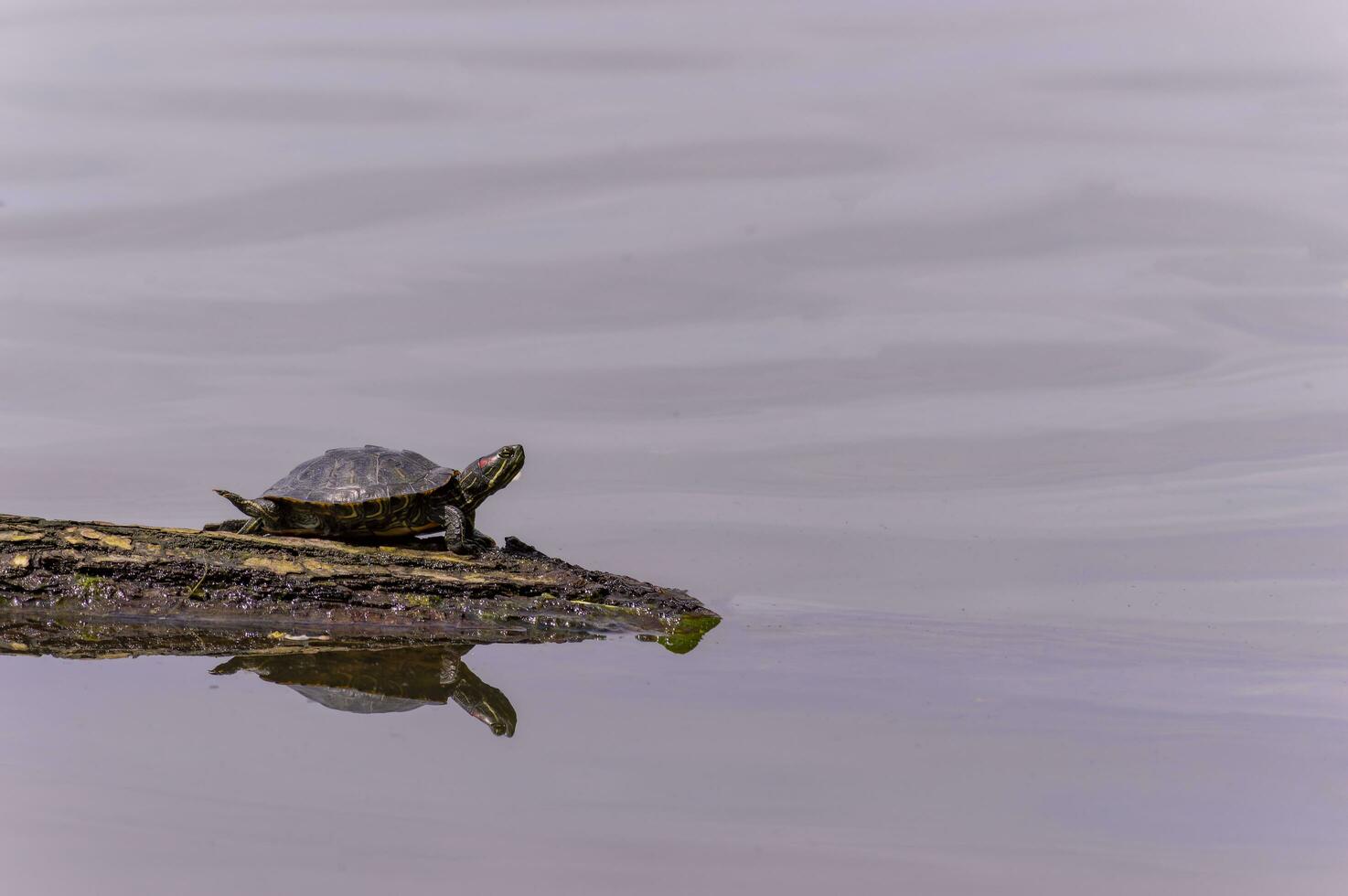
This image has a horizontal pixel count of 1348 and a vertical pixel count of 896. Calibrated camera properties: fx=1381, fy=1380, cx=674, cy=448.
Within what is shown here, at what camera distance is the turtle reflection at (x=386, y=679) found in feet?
22.6

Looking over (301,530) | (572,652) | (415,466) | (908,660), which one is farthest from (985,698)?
(301,530)

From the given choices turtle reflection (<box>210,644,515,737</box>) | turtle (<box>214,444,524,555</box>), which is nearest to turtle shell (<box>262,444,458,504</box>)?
turtle (<box>214,444,524,555</box>)

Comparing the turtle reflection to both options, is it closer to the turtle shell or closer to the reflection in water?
the reflection in water

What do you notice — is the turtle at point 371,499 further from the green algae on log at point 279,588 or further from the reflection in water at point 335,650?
the reflection in water at point 335,650

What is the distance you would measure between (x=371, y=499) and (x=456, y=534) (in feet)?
1.85

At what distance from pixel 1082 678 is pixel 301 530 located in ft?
16.1

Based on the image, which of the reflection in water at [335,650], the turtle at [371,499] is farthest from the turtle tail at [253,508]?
the reflection in water at [335,650]

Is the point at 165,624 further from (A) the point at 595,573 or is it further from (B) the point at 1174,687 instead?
(B) the point at 1174,687

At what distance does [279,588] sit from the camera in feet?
27.1

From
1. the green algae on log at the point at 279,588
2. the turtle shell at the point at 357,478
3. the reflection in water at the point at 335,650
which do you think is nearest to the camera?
the reflection in water at the point at 335,650

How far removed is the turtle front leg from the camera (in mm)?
8609

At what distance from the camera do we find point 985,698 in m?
7.35

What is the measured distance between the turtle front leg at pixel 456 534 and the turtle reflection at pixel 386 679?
0.84 m

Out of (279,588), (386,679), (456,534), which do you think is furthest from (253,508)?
(386,679)
